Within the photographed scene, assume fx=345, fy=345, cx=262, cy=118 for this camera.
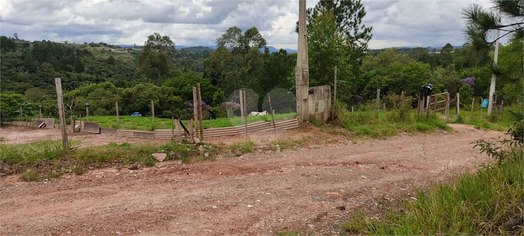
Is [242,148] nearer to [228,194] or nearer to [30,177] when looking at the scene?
[228,194]

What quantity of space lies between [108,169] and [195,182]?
5.75 ft

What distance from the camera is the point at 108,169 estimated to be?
237 inches

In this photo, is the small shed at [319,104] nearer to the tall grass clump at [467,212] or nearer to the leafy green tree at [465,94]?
the tall grass clump at [467,212]

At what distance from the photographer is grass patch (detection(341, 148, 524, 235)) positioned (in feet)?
9.43

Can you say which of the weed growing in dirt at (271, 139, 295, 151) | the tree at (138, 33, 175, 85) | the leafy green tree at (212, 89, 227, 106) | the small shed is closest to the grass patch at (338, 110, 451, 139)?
the small shed

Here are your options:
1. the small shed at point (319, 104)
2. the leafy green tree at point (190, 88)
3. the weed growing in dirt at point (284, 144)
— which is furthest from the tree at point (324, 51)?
the leafy green tree at point (190, 88)

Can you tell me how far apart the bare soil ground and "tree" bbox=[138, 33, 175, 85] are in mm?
30893

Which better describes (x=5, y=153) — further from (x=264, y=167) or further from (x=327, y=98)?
(x=327, y=98)

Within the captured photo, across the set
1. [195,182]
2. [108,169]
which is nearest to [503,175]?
[195,182]

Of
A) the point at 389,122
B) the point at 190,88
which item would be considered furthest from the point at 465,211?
the point at 190,88

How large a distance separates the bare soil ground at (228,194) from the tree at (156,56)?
101 feet

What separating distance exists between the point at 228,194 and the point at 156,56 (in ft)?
108

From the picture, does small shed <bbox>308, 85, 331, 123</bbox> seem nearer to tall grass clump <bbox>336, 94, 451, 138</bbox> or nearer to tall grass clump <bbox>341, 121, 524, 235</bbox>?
tall grass clump <bbox>336, 94, 451, 138</bbox>

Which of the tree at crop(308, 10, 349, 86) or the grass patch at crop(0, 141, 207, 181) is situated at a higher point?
the tree at crop(308, 10, 349, 86)
